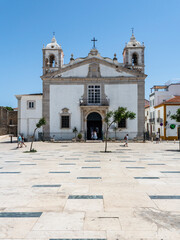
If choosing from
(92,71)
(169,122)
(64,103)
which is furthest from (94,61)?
(169,122)

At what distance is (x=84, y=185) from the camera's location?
665 centimetres

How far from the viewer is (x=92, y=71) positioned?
1177 inches

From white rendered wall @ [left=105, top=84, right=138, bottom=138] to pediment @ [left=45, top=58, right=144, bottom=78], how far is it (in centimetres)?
150

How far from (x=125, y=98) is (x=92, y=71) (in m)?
5.26

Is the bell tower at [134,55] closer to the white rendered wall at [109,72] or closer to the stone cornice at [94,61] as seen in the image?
the stone cornice at [94,61]

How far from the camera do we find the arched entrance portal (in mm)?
30156

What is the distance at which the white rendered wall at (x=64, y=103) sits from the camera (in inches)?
1171

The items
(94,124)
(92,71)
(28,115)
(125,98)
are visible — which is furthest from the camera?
(94,124)

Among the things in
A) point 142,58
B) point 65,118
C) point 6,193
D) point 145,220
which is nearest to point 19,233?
point 145,220

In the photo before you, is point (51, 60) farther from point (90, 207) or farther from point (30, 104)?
A: point (90, 207)

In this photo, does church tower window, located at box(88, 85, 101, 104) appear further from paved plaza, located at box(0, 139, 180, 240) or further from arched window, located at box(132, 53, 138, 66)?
paved plaza, located at box(0, 139, 180, 240)

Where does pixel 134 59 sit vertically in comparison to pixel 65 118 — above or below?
above

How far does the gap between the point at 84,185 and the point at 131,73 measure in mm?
24916

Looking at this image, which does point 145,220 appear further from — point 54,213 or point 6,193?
point 6,193
